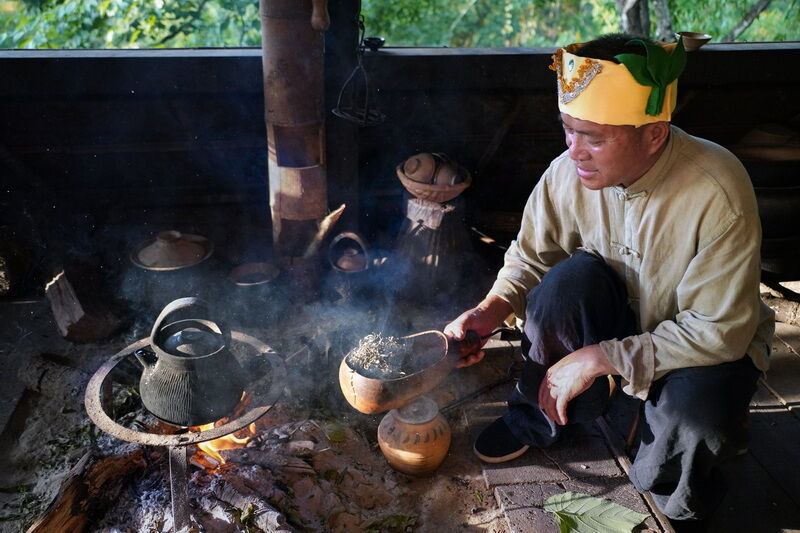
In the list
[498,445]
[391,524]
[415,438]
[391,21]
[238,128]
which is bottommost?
[391,524]

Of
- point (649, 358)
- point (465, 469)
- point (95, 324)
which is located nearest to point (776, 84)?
point (649, 358)

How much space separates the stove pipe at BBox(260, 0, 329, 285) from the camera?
356cm

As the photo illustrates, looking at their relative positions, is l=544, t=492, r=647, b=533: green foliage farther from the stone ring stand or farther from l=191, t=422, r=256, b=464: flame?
l=191, t=422, r=256, b=464: flame

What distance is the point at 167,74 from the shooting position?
396 cm

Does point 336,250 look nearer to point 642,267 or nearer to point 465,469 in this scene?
point 465,469

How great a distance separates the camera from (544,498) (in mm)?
2721

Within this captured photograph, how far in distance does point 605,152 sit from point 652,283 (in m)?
0.58

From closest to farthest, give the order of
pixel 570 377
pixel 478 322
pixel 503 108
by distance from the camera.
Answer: pixel 570 377 → pixel 478 322 → pixel 503 108

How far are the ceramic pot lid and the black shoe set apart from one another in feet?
7.30

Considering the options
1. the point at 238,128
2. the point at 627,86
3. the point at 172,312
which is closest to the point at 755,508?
the point at 627,86

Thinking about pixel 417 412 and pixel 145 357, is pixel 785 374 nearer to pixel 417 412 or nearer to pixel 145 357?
pixel 417 412

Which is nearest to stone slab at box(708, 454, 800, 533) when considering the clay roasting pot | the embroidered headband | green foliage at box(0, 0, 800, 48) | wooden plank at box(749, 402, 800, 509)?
wooden plank at box(749, 402, 800, 509)

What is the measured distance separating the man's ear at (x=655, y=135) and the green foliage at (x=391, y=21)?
264 inches

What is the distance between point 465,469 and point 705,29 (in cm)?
884
